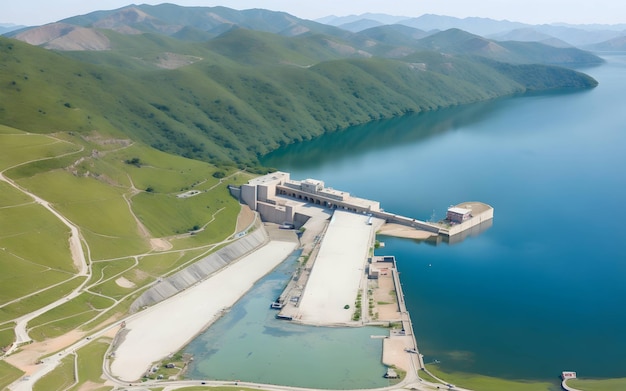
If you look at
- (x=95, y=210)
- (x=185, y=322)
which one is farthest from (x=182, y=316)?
(x=95, y=210)

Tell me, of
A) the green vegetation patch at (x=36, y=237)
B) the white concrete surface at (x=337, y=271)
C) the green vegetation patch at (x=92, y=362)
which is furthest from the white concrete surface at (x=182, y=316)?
the green vegetation patch at (x=36, y=237)

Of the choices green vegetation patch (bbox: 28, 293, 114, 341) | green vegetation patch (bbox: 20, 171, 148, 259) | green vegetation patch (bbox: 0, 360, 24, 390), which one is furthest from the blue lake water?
green vegetation patch (bbox: 20, 171, 148, 259)

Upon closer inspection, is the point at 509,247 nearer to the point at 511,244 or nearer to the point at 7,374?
the point at 511,244

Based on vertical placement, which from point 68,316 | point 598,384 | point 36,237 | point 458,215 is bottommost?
point 598,384

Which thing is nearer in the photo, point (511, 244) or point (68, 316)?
point (68, 316)

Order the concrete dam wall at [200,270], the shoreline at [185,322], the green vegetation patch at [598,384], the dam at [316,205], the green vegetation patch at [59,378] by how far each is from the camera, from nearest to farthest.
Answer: the green vegetation patch at [598,384] < the green vegetation patch at [59,378] < the shoreline at [185,322] < the concrete dam wall at [200,270] < the dam at [316,205]

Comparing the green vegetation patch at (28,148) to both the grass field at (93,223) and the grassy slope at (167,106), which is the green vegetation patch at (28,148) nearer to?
the grass field at (93,223)
